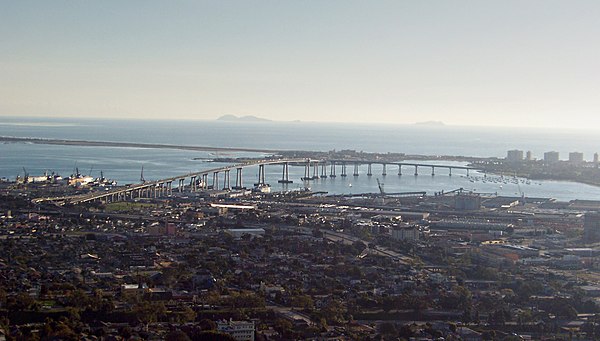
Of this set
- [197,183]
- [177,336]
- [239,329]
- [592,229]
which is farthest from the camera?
[197,183]

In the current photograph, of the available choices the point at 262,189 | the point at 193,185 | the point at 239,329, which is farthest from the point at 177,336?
the point at 193,185

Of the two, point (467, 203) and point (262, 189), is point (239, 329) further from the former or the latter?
point (262, 189)

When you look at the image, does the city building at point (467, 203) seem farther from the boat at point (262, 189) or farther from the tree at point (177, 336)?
the tree at point (177, 336)

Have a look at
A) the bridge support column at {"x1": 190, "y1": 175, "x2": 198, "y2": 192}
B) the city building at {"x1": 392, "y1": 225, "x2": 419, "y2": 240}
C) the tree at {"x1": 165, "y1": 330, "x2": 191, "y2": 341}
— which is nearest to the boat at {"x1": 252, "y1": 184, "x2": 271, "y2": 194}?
the bridge support column at {"x1": 190, "y1": 175, "x2": 198, "y2": 192}

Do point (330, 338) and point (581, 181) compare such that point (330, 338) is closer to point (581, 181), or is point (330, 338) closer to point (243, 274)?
point (243, 274)

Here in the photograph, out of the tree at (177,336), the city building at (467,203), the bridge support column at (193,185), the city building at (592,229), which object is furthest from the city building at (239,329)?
the bridge support column at (193,185)

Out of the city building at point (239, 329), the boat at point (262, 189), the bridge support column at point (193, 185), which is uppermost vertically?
the city building at point (239, 329)
